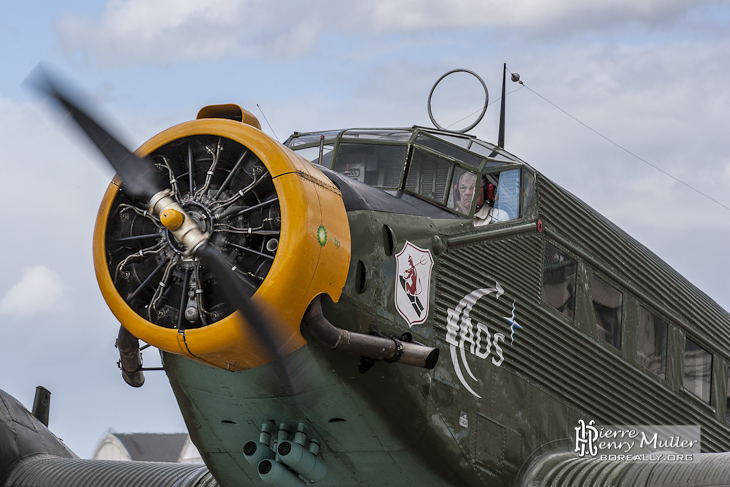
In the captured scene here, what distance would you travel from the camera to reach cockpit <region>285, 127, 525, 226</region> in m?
9.06

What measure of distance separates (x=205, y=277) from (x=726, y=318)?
922cm

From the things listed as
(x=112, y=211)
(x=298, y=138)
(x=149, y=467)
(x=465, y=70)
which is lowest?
(x=149, y=467)

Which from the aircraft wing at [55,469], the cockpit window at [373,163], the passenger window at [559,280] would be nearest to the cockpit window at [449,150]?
the cockpit window at [373,163]

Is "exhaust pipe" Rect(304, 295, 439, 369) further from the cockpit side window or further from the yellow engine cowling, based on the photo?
the cockpit side window

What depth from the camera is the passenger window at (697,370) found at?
1218cm

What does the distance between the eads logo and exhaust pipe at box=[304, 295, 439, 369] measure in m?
0.77

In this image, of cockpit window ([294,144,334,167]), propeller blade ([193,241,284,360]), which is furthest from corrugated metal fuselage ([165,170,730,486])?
cockpit window ([294,144,334,167])

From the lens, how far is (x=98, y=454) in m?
37.9

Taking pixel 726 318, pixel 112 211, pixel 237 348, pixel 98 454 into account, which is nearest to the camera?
pixel 237 348

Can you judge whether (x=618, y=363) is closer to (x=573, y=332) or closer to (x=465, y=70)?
(x=573, y=332)

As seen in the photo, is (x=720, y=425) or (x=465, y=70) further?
(x=720, y=425)

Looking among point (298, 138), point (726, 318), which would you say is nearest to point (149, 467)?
point (298, 138)

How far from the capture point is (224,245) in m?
6.98

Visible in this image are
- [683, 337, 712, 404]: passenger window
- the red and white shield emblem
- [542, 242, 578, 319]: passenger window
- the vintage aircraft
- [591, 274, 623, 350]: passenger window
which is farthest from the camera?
[683, 337, 712, 404]: passenger window
